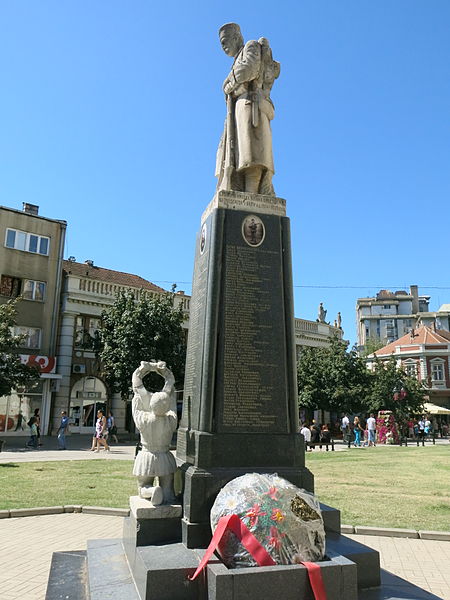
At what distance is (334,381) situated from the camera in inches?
1324

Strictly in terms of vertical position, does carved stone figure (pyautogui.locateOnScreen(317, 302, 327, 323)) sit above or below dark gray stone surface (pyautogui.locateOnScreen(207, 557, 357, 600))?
above

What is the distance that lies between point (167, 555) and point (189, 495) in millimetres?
630

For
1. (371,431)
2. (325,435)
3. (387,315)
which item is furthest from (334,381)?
(387,315)

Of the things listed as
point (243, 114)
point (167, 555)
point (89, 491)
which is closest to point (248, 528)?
point (167, 555)

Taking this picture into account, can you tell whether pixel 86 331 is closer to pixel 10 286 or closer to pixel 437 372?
pixel 10 286

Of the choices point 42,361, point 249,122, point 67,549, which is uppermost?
point 249,122

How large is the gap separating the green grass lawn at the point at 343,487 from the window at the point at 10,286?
568 inches

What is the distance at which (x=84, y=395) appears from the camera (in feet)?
99.9

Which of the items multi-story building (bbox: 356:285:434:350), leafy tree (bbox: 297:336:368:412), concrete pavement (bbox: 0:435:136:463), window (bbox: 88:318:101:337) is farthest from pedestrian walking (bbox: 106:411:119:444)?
multi-story building (bbox: 356:285:434:350)

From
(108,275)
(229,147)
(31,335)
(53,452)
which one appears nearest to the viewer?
(229,147)

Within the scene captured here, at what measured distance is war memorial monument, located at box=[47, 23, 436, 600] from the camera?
433 cm

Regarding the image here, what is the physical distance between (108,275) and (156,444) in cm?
3243

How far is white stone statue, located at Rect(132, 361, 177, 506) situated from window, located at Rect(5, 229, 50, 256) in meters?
26.1

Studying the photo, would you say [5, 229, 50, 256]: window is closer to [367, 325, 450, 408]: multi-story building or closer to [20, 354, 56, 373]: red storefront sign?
[20, 354, 56, 373]: red storefront sign
